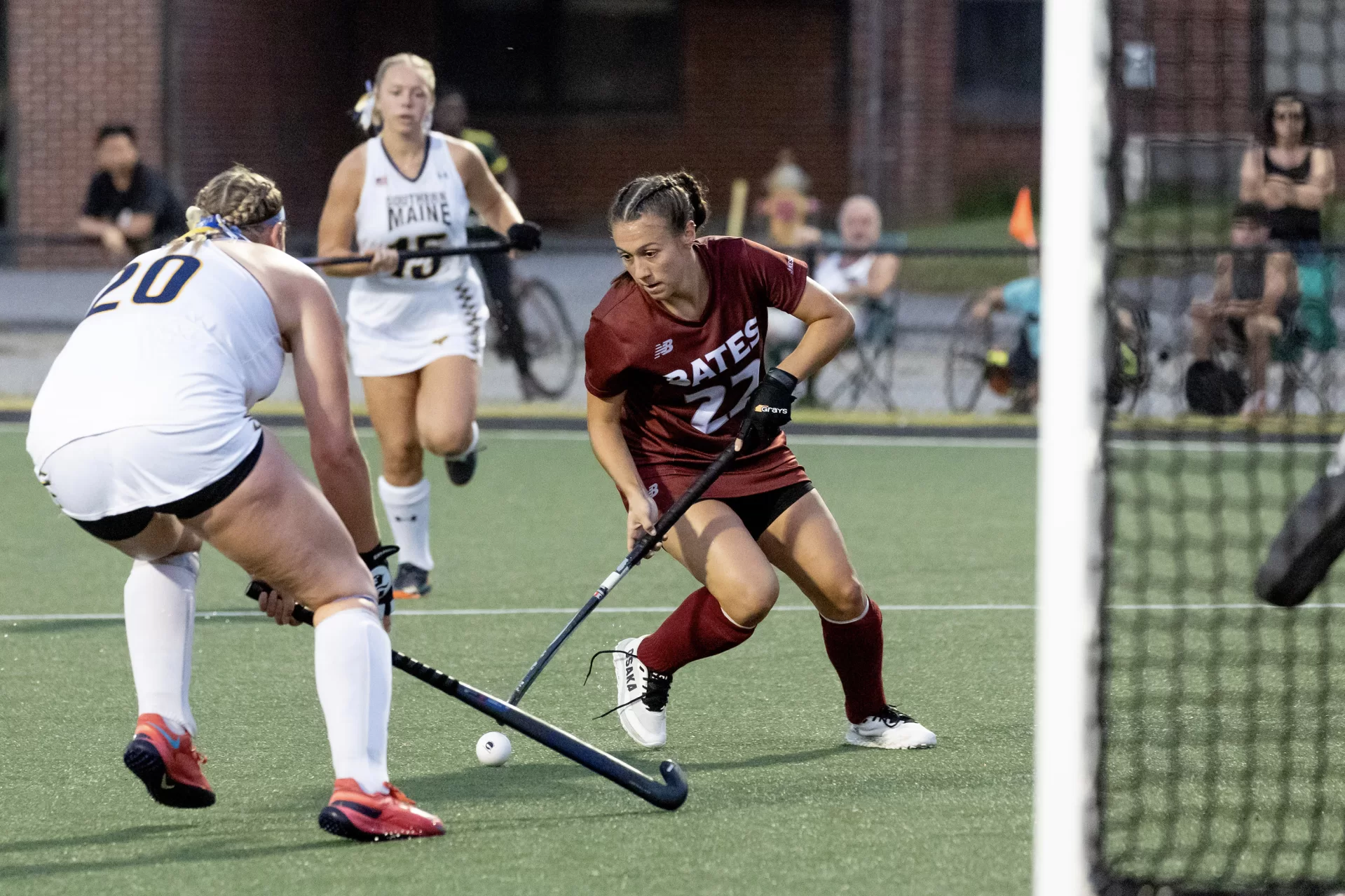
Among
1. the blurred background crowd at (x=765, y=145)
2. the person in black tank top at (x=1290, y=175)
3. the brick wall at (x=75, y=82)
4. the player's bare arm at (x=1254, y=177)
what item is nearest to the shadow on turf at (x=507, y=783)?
the blurred background crowd at (x=765, y=145)

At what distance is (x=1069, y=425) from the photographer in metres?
3.11

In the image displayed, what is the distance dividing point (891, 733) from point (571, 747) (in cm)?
95

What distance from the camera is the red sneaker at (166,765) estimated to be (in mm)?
3980

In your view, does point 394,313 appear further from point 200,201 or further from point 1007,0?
point 1007,0

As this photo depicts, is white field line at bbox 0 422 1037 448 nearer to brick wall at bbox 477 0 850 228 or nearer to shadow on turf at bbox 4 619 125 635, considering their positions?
shadow on turf at bbox 4 619 125 635

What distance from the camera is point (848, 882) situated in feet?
12.3

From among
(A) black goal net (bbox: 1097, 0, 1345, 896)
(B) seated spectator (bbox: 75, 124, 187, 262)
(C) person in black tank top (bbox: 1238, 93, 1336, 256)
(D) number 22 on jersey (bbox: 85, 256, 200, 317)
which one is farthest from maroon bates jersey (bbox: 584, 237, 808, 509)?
(B) seated spectator (bbox: 75, 124, 187, 262)

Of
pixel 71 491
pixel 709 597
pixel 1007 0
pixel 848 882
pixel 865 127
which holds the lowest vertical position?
pixel 848 882

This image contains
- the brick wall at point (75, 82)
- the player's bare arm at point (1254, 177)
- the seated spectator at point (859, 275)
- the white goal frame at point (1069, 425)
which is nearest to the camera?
the white goal frame at point (1069, 425)

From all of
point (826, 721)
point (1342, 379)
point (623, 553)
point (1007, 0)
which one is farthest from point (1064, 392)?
point (1007, 0)

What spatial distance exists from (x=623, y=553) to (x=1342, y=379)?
17.8 feet

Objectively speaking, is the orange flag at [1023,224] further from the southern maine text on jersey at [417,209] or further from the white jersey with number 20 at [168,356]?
the white jersey with number 20 at [168,356]

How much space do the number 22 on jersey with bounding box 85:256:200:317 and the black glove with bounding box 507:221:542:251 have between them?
2.64 metres

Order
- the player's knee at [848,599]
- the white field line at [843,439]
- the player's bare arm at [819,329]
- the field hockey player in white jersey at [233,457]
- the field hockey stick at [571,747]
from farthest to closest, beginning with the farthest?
the white field line at [843,439] → the player's bare arm at [819,329] → the player's knee at [848,599] → the field hockey stick at [571,747] → the field hockey player in white jersey at [233,457]
